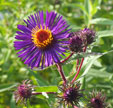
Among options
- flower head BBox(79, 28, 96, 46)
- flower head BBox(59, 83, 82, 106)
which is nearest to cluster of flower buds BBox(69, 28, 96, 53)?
flower head BBox(79, 28, 96, 46)

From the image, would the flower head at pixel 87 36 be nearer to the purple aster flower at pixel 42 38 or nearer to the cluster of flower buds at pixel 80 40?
the cluster of flower buds at pixel 80 40

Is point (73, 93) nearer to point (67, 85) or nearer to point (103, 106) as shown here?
point (67, 85)

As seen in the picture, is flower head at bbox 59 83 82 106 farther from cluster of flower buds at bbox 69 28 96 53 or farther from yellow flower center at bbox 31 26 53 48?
yellow flower center at bbox 31 26 53 48

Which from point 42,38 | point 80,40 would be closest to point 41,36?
point 42,38

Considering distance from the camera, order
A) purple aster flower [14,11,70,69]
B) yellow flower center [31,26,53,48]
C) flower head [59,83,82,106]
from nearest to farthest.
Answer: flower head [59,83,82,106]
purple aster flower [14,11,70,69]
yellow flower center [31,26,53,48]

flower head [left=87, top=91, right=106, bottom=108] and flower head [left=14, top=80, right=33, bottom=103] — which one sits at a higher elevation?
flower head [left=14, top=80, right=33, bottom=103]

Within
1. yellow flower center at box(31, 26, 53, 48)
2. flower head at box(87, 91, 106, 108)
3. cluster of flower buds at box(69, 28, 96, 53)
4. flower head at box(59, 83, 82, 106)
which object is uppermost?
yellow flower center at box(31, 26, 53, 48)

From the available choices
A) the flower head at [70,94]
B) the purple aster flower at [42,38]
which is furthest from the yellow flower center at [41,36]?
the flower head at [70,94]
